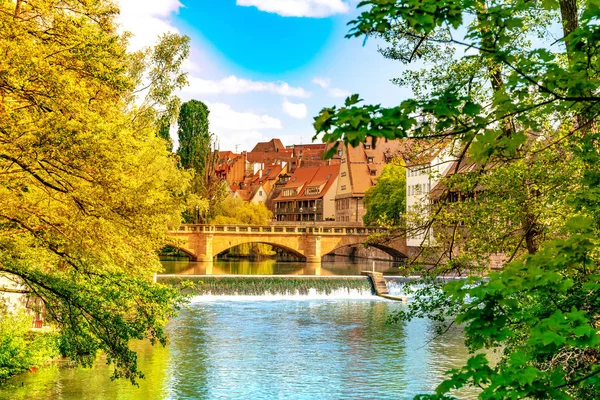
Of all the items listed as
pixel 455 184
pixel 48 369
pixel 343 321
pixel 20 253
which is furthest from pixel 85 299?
pixel 343 321

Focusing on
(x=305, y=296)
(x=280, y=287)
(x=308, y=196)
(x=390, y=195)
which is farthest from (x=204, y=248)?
(x=308, y=196)

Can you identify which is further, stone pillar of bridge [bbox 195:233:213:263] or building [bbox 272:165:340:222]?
building [bbox 272:165:340:222]

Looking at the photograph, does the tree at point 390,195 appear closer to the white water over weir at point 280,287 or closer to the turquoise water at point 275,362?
the white water over weir at point 280,287

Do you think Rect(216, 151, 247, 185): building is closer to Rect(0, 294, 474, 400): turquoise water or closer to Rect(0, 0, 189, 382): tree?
Rect(0, 294, 474, 400): turquoise water

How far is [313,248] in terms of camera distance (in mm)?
62406

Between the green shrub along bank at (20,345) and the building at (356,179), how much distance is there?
65012mm

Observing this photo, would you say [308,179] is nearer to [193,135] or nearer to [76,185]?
[193,135]

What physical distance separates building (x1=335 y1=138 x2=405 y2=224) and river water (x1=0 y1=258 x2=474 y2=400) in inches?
2102

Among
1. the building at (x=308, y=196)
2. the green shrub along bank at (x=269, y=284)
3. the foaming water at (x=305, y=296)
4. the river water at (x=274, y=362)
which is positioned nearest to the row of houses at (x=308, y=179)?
the building at (x=308, y=196)

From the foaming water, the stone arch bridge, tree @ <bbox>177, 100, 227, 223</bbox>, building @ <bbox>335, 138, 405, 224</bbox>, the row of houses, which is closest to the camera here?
the foaming water

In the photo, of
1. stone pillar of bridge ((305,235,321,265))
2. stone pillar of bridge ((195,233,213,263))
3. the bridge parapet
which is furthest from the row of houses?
stone pillar of bridge ((195,233,213,263))

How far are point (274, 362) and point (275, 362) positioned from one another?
0.09 feet

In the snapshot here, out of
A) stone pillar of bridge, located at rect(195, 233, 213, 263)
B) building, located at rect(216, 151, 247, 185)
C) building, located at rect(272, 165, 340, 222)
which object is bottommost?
stone pillar of bridge, located at rect(195, 233, 213, 263)

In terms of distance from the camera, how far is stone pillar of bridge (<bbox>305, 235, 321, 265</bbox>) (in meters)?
62.3
